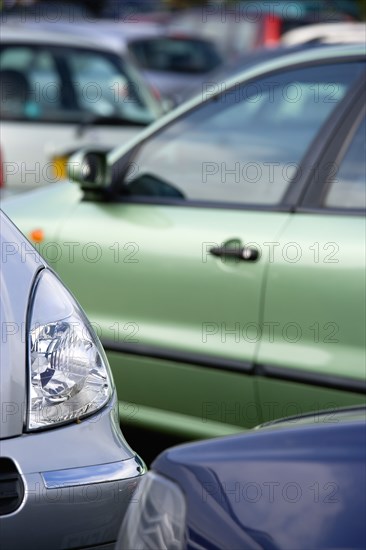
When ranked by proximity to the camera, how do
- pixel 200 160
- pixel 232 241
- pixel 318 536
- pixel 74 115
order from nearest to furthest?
pixel 318 536, pixel 232 241, pixel 200 160, pixel 74 115

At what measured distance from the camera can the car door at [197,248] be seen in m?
4.52

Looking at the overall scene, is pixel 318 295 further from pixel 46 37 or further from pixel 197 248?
pixel 46 37

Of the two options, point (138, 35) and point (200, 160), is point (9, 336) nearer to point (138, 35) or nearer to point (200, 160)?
point (200, 160)

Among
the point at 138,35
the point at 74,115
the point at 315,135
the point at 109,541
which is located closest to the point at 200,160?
the point at 315,135

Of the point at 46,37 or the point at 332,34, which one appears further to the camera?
the point at 332,34

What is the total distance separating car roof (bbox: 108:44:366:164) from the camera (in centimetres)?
468

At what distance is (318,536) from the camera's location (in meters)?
2.18

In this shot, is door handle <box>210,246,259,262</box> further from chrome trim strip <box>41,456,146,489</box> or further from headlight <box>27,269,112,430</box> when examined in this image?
chrome trim strip <box>41,456,146,489</box>

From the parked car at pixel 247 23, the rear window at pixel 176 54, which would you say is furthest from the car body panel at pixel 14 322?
the rear window at pixel 176 54

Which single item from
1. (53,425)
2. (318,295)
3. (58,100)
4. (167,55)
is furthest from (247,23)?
Result: (53,425)

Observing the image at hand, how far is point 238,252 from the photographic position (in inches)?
177

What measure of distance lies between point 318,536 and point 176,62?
1449 cm

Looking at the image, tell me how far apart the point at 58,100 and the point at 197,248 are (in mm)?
4639

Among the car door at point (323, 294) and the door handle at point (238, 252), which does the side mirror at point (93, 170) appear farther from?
the car door at point (323, 294)
